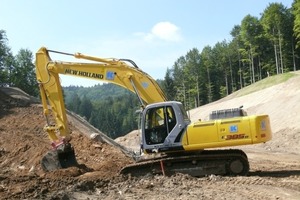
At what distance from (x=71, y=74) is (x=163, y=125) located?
3.40 metres

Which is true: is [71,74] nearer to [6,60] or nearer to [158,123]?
[158,123]

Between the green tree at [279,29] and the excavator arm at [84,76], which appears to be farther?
the green tree at [279,29]

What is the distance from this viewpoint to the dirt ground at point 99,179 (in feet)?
32.5

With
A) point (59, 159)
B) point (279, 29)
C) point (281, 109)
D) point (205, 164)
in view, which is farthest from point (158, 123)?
point (279, 29)

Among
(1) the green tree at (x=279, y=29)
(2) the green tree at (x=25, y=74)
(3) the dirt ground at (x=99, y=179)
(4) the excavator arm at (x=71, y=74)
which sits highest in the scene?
(1) the green tree at (x=279, y=29)

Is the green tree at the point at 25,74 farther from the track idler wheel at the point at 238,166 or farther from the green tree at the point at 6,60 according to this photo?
the track idler wheel at the point at 238,166

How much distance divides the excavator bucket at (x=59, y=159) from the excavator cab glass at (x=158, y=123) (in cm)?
273

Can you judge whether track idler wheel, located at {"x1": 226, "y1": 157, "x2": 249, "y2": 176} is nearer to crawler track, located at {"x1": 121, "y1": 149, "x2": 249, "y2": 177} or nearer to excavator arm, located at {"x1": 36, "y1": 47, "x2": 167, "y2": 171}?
crawler track, located at {"x1": 121, "y1": 149, "x2": 249, "y2": 177}

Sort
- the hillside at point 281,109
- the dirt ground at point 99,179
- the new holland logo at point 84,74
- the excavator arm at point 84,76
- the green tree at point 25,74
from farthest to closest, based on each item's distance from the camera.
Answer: the green tree at point 25,74
the hillside at point 281,109
the new holland logo at point 84,74
the excavator arm at point 84,76
the dirt ground at point 99,179

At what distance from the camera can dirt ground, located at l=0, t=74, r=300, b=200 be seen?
32.5ft

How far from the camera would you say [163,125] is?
1239 cm

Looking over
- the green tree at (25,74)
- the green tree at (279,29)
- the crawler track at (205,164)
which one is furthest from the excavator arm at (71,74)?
the green tree at (279,29)

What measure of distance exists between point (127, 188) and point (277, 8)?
6169 centimetres

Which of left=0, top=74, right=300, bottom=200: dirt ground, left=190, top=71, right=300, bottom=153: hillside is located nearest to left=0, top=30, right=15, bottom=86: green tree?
left=190, top=71, right=300, bottom=153: hillside
